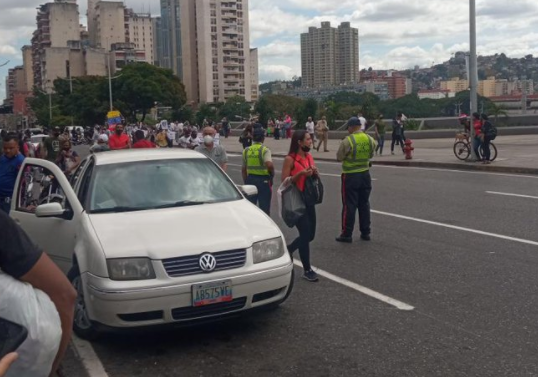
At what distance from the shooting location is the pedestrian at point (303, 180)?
25.9 ft

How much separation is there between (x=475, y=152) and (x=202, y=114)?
2145 inches

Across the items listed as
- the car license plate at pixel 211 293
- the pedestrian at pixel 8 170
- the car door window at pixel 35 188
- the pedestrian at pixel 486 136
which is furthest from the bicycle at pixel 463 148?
the car license plate at pixel 211 293

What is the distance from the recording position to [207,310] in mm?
5715

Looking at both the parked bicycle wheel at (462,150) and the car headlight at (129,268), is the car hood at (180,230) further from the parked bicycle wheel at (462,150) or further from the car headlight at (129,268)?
the parked bicycle wheel at (462,150)

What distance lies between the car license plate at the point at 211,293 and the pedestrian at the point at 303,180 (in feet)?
7.33

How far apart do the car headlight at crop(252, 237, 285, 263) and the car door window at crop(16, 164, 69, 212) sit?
2.47 meters

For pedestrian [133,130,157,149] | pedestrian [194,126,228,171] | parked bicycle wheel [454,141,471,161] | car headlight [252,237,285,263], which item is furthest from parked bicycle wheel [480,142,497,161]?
car headlight [252,237,285,263]

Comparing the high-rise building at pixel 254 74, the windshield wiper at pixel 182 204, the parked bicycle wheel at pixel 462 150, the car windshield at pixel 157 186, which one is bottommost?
the parked bicycle wheel at pixel 462 150

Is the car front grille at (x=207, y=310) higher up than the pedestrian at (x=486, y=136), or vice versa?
the pedestrian at (x=486, y=136)

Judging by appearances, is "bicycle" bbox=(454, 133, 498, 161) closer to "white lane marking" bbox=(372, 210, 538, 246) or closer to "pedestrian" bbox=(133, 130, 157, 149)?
"white lane marking" bbox=(372, 210, 538, 246)

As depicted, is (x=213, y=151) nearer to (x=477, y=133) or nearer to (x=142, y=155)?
(x=142, y=155)

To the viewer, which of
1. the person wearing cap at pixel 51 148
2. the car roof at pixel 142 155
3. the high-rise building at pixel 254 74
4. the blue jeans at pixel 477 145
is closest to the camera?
the car roof at pixel 142 155

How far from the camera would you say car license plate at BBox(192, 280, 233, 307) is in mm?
5617

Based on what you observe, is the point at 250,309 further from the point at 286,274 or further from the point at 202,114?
the point at 202,114
